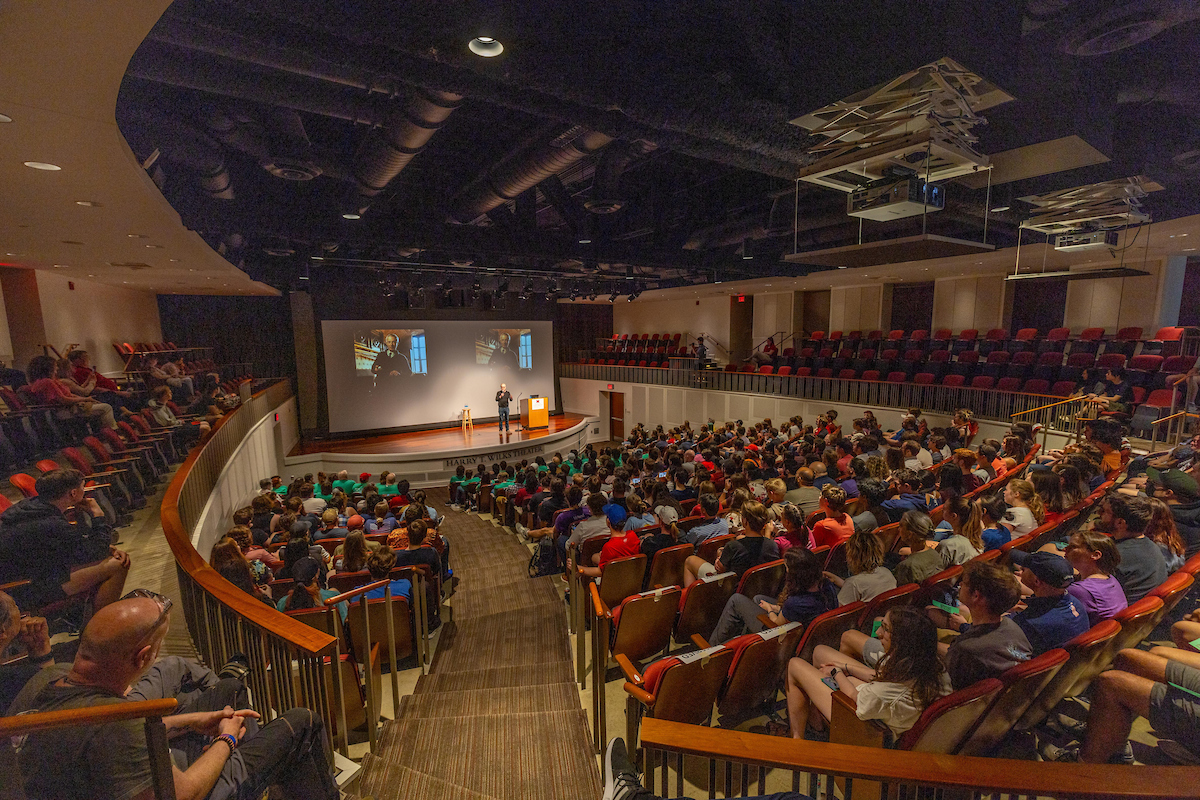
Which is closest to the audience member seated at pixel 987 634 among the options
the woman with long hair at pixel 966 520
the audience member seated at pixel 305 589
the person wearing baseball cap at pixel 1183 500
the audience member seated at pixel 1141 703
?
the audience member seated at pixel 1141 703

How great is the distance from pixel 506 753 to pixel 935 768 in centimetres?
224

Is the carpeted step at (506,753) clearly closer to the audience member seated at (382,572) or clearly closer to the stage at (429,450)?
the audience member seated at (382,572)

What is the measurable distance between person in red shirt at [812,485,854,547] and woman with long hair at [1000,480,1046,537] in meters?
1.20

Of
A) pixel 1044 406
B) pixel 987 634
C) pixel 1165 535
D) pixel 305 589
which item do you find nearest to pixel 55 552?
pixel 305 589

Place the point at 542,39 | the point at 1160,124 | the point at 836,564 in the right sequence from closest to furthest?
Answer: the point at 542,39, the point at 836,564, the point at 1160,124

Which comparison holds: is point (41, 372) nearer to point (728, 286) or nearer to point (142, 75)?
point (142, 75)

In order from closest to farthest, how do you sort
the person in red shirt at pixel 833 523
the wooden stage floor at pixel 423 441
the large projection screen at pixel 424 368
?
the person in red shirt at pixel 833 523 → the wooden stage floor at pixel 423 441 → the large projection screen at pixel 424 368

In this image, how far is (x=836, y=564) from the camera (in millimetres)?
3834

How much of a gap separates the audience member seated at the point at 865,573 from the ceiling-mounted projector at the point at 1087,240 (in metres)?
6.17

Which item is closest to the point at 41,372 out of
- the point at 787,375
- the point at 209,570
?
the point at 209,570

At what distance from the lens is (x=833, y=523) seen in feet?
13.2

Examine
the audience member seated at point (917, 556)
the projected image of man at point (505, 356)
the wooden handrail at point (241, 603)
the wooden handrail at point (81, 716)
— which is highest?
the projected image of man at point (505, 356)

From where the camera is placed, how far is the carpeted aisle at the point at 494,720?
2537 millimetres

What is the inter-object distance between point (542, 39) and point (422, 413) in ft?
48.4
